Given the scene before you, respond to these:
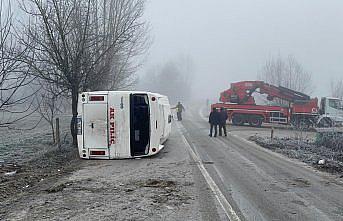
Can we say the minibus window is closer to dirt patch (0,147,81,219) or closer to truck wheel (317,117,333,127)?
dirt patch (0,147,81,219)

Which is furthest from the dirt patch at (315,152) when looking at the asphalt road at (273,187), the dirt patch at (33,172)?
the dirt patch at (33,172)

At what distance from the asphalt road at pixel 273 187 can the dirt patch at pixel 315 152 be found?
25.2 inches

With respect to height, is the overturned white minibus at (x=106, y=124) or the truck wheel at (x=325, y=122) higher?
the overturned white minibus at (x=106, y=124)

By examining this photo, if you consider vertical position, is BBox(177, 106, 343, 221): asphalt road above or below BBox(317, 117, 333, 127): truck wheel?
below

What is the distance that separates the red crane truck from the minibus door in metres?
20.0

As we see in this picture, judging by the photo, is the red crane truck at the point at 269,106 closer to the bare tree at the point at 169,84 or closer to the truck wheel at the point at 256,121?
the truck wheel at the point at 256,121

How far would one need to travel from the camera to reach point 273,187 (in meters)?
9.22

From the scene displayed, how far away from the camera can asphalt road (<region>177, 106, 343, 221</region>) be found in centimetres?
702

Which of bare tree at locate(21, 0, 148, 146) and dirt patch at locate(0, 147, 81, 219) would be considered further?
bare tree at locate(21, 0, 148, 146)

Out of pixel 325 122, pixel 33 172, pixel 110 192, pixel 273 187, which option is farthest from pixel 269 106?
pixel 110 192

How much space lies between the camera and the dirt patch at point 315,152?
13.0m

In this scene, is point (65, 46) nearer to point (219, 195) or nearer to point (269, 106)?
point (219, 195)

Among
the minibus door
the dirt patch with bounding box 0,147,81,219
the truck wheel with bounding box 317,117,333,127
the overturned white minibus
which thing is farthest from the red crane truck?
the minibus door

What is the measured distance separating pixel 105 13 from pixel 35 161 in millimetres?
15331
